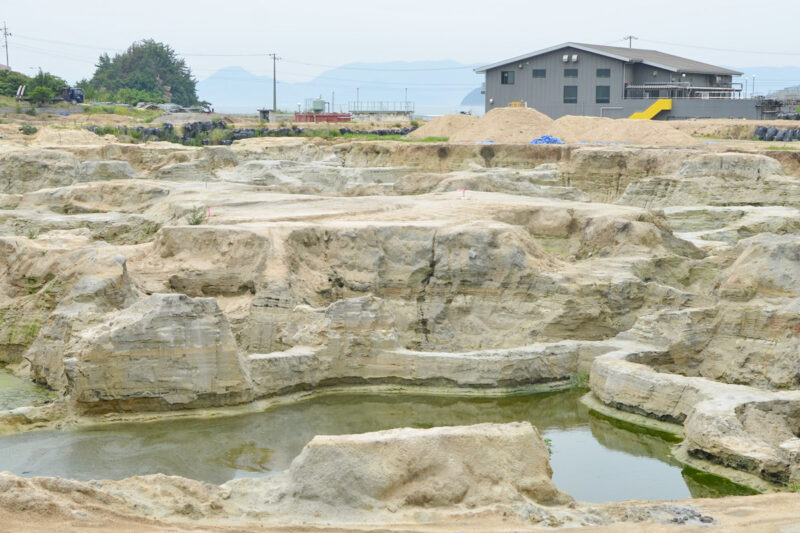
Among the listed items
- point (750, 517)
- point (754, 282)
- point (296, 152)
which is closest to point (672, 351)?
point (754, 282)

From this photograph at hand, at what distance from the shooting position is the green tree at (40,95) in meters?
58.8

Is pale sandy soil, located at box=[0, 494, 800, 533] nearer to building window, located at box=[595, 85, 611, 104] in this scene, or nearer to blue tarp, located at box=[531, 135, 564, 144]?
blue tarp, located at box=[531, 135, 564, 144]

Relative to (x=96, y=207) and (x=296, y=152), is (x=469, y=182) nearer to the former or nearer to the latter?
(x=96, y=207)

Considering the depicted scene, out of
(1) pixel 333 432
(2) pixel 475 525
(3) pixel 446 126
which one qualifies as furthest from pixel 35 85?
(2) pixel 475 525

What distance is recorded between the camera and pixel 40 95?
58875mm

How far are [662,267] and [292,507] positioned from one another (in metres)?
13.4

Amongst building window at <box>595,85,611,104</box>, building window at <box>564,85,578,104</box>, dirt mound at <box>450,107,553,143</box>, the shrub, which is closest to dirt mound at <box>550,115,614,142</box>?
dirt mound at <box>450,107,553,143</box>

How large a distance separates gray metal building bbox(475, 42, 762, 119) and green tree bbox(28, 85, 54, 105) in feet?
87.8

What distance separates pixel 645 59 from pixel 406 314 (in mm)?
36637

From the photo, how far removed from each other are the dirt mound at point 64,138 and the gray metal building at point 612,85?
2276 centimetres

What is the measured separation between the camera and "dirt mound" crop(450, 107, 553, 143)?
4459 centimetres

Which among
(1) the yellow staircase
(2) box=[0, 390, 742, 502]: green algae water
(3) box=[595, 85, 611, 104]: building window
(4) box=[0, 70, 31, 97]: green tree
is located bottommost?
(2) box=[0, 390, 742, 502]: green algae water

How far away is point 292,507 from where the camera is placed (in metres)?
10.8

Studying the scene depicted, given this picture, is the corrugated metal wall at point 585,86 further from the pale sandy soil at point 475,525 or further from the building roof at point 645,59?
the pale sandy soil at point 475,525
